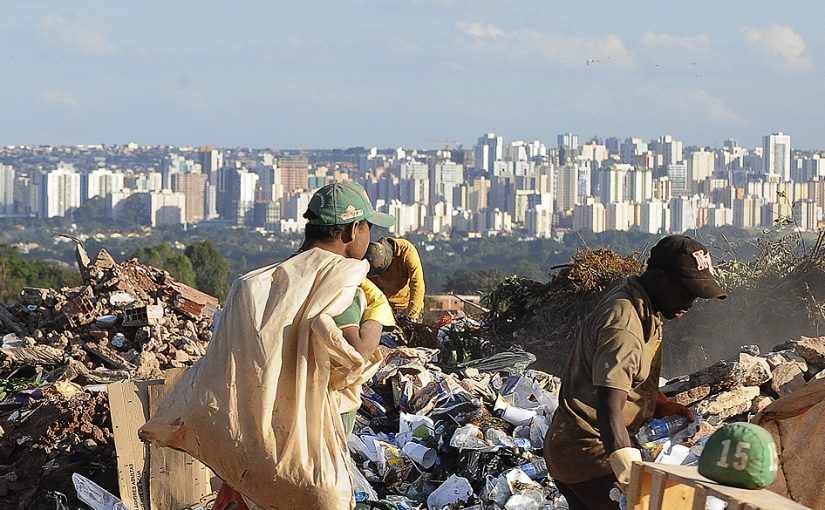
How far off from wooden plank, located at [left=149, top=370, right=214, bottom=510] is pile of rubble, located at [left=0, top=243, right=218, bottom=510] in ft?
1.34

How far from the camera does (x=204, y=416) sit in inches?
132

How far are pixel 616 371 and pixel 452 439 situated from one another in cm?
303

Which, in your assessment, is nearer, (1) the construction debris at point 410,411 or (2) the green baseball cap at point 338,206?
(2) the green baseball cap at point 338,206

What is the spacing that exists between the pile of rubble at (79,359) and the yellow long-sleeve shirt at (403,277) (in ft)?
5.84

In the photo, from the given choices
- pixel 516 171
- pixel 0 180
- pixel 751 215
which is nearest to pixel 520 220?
pixel 516 171

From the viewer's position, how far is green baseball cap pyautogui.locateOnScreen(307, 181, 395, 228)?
3.45m

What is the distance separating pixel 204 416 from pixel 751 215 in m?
61.1

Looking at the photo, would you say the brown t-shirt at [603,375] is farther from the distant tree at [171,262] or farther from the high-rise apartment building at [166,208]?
the high-rise apartment building at [166,208]

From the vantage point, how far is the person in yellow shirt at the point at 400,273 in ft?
26.4

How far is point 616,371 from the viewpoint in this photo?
321 centimetres

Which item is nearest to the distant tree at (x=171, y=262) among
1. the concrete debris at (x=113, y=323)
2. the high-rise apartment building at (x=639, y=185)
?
the concrete debris at (x=113, y=323)

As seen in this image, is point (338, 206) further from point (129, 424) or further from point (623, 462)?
point (129, 424)

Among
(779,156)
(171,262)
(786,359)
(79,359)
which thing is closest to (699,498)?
(786,359)

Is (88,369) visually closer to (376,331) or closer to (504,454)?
(504,454)
